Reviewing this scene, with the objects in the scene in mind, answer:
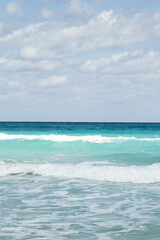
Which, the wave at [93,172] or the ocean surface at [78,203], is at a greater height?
the wave at [93,172]

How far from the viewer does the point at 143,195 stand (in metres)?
9.65

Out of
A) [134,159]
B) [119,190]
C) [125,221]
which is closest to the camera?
[125,221]

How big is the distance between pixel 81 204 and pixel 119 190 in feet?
6.66

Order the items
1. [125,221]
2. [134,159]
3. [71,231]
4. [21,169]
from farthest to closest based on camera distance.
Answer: [134,159]
[21,169]
[125,221]
[71,231]

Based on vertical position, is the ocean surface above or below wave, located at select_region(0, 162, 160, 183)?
below

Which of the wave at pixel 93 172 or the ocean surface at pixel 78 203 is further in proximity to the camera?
the wave at pixel 93 172

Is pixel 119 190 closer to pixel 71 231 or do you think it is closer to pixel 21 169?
pixel 71 231

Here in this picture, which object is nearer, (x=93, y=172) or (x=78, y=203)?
(x=78, y=203)

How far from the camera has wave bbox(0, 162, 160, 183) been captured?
12227 millimetres

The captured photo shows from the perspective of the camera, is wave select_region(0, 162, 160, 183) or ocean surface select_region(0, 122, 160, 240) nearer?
ocean surface select_region(0, 122, 160, 240)

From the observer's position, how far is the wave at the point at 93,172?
1223 cm

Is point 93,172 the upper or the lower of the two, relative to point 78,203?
upper

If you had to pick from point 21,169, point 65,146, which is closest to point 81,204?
point 21,169

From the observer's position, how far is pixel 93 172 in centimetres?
1310
